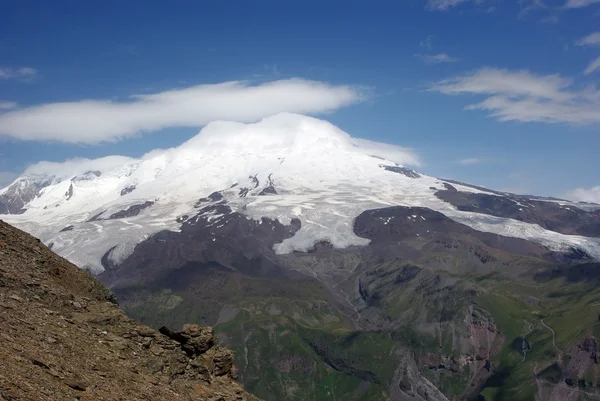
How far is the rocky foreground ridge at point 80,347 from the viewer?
96.6ft

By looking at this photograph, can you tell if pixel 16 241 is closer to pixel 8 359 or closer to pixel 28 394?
pixel 8 359

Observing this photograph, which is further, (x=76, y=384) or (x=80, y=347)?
(x=80, y=347)

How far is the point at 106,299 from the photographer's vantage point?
153ft

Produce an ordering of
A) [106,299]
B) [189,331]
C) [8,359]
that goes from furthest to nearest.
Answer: [106,299], [189,331], [8,359]

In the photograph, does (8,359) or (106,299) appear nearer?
(8,359)

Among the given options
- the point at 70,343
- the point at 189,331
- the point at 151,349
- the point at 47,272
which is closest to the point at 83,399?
the point at 70,343

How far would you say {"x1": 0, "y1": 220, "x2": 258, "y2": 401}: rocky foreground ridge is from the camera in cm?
2945

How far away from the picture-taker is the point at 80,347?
3394 cm

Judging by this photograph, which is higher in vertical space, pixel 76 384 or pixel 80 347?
pixel 80 347

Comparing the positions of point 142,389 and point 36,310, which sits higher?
point 36,310

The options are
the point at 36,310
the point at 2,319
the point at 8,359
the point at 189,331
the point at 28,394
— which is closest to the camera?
the point at 28,394

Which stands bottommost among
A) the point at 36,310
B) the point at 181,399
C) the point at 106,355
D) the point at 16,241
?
the point at 181,399

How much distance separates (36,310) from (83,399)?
349 inches

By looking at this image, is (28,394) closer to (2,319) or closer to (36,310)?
(2,319)
